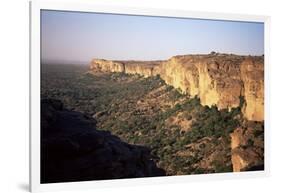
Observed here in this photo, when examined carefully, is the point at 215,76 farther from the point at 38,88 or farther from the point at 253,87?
the point at 38,88

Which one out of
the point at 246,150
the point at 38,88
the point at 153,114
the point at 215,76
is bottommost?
the point at 246,150

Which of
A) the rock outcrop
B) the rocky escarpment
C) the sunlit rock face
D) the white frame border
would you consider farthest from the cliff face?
the rocky escarpment

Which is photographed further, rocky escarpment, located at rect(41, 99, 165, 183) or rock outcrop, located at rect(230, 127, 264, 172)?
rock outcrop, located at rect(230, 127, 264, 172)

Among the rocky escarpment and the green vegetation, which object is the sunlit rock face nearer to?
the green vegetation

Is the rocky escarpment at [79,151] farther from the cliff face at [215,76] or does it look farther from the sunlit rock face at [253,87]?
the sunlit rock face at [253,87]

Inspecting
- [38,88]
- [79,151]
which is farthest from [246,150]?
[38,88]

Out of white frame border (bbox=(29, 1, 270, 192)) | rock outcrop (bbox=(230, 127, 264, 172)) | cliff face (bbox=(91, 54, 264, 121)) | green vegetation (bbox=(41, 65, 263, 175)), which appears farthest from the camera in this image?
rock outcrop (bbox=(230, 127, 264, 172))
